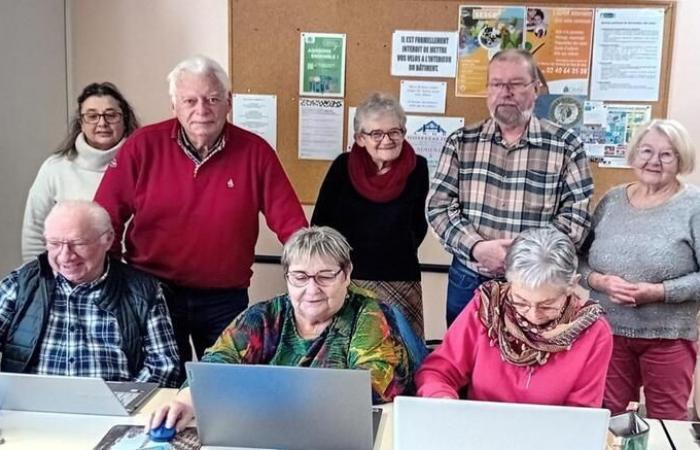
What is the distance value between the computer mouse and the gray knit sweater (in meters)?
1.47

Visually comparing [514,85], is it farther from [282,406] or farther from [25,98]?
[25,98]

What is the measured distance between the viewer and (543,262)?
1.71m

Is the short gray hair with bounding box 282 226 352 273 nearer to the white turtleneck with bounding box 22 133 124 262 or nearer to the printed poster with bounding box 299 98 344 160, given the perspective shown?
the white turtleneck with bounding box 22 133 124 262

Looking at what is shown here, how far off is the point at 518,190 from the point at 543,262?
71 centimetres

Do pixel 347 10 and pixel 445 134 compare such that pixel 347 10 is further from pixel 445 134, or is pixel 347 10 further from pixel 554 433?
pixel 554 433

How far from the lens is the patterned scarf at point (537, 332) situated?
175 centimetres

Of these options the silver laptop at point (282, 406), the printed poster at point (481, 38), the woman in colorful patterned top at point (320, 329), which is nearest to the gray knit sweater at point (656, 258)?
the woman in colorful patterned top at point (320, 329)

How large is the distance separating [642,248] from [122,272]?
160 centimetres

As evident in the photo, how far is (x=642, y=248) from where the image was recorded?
234cm

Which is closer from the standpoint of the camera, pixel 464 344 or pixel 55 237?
pixel 464 344

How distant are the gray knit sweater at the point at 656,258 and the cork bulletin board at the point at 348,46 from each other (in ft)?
3.38

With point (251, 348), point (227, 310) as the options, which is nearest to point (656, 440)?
point (251, 348)

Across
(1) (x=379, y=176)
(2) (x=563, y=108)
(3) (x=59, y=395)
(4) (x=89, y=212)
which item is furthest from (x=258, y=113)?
(3) (x=59, y=395)

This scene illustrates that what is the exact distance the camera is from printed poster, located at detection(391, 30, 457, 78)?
3.33 m
